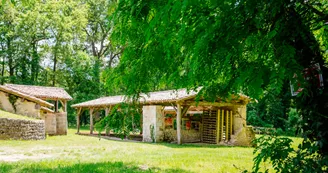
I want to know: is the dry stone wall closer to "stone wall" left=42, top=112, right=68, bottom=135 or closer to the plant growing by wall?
"stone wall" left=42, top=112, right=68, bottom=135

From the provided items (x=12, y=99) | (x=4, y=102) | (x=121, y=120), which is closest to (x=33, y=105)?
Result: (x=12, y=99)

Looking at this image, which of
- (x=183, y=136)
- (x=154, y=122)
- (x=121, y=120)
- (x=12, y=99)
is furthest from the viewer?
(x=12, y=99)

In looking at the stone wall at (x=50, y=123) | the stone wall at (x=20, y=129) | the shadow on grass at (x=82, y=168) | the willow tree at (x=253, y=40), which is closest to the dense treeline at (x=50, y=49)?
the stone wall at (x=50, y=123)

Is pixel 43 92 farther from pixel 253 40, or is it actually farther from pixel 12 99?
pixel 253 40

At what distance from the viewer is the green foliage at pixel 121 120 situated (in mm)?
4539

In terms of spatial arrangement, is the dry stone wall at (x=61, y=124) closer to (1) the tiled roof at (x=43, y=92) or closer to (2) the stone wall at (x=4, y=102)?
(1) the tiled roof at (x=43, y=92)

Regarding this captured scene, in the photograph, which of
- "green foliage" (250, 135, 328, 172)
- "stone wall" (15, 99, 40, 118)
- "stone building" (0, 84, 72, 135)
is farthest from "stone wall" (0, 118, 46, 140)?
"green foliage" (250, 135, 328, 172)

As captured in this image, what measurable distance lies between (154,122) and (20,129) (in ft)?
23.5

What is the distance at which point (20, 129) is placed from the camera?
1695cm

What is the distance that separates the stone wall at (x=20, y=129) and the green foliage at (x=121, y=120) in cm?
1396

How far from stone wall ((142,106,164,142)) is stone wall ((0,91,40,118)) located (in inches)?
286

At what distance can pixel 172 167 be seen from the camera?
7980mm

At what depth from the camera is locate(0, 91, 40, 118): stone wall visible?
19.4 m

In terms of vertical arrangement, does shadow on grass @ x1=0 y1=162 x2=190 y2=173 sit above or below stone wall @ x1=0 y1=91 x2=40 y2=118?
below
